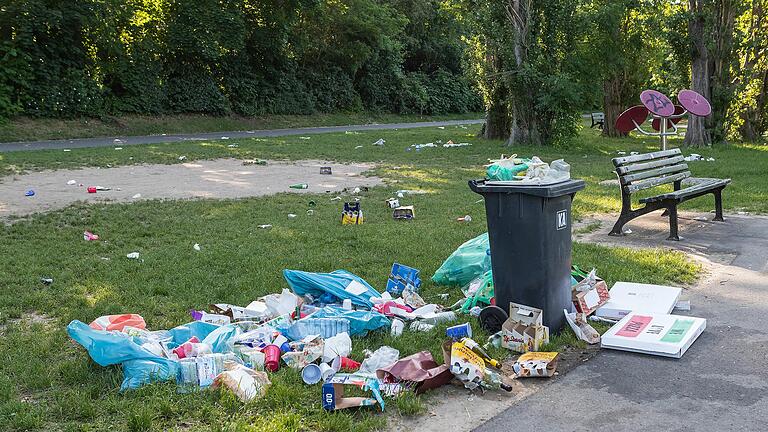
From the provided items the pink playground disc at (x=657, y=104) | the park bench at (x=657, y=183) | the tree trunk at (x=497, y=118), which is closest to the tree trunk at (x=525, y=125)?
the tree trunk at (x=497, y=118)

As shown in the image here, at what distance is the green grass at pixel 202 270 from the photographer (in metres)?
3.51

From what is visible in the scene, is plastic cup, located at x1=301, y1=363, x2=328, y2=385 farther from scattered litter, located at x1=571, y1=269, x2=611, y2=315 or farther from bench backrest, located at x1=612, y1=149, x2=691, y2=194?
bench backrest, located at x1=612, y1=149, x2=691, y2=194

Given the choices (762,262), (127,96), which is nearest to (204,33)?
(127,96)

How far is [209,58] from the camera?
2869cm

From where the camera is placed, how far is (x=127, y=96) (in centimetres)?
2606

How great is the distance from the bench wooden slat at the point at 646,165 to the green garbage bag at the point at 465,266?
2.52 metres

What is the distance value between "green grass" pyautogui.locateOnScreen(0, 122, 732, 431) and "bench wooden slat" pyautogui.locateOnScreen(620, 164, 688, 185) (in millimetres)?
1044

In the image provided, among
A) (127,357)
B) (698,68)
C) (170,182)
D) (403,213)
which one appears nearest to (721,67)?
(698,68)

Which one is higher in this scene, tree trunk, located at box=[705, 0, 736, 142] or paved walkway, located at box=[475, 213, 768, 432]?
tree trunk, located at box=[705, 0, 736, 142]

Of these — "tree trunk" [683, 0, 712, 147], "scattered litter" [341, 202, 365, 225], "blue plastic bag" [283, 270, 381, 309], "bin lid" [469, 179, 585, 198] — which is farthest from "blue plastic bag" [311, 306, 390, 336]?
"tree trunk" [683, 0, 712, 147]

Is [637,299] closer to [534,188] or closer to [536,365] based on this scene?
[534,188]

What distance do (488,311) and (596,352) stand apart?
0.73 m

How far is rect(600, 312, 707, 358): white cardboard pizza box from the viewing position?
4.30 meters

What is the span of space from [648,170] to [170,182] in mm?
8204
